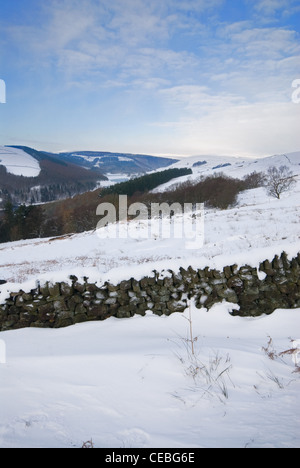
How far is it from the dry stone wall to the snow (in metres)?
0.96

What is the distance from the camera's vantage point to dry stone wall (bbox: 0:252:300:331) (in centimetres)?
647

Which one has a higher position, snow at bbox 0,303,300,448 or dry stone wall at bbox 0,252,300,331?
dry stone wall at bbox 0,252,300,331

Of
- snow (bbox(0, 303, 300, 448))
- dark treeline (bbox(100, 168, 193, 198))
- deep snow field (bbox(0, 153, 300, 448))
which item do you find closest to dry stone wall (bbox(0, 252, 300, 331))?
deep snow field (bbox(0, 153, 300, 448))

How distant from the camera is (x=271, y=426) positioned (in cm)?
281

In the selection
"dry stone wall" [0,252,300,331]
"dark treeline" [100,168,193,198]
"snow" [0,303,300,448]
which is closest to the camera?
"snow" [0,303,300,448]

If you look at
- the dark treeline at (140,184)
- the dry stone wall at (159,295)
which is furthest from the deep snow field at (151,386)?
the dark treeline at (140,184)

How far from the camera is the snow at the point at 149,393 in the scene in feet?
9.15

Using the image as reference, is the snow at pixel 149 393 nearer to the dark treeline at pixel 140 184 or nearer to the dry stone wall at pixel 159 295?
the dry stone wall at pixel 159 295

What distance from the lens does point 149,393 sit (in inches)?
140

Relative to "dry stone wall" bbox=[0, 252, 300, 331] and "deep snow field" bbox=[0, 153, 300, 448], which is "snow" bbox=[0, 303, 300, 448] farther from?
"dry stone wall" bbox=[0, 252, 300, 331]

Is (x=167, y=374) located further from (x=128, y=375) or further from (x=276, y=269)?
(x=276, y=269)

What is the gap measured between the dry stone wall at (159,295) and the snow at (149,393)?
956 mm

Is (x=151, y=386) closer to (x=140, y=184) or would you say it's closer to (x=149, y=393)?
(x=149, y=393)

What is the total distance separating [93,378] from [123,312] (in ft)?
8.98
